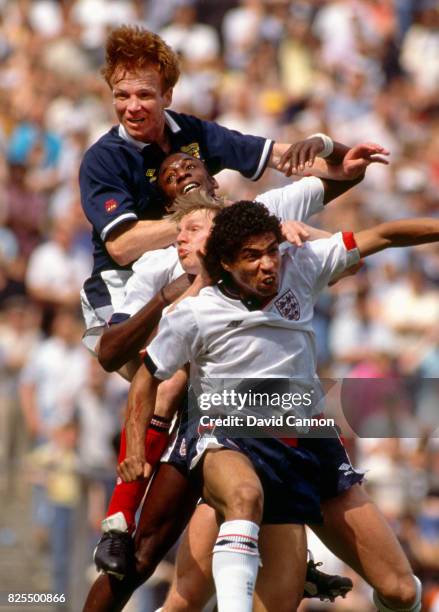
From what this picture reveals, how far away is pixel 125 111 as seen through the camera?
7.55 metres

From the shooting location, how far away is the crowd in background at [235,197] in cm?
1111

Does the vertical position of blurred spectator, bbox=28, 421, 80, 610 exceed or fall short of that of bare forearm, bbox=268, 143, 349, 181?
it exceeds it

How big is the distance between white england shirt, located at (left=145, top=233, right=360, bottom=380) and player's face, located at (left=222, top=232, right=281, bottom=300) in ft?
0.36

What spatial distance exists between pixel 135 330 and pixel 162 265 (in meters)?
0.41

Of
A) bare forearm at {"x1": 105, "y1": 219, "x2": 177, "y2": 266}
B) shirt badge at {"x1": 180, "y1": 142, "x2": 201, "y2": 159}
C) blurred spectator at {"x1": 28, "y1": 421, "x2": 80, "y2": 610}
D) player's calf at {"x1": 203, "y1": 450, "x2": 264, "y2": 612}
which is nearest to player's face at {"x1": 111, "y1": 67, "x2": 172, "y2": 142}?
shirt badge at {"x1": 180, "y1": 142, "x2": 201, "y2": 159}

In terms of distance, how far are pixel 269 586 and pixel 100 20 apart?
10.8m

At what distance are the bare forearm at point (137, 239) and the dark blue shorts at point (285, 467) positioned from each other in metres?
0.84

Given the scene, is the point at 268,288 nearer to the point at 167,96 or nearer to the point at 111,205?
the point at 111,205

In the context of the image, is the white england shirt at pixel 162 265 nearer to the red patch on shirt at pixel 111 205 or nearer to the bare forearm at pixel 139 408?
the red patch on shirt at pixel 111 205

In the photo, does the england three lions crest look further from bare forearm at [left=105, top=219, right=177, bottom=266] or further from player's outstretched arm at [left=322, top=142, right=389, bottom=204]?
player's outstretched arm at [left=322, top=142, right=389, bottom=204]

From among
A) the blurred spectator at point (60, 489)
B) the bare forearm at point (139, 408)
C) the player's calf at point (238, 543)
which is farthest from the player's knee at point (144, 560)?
the blurred spectator at point (60, 489)

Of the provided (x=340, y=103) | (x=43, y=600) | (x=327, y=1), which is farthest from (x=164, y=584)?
(x=327, y=1)

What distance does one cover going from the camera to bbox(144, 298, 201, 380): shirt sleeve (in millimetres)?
6824

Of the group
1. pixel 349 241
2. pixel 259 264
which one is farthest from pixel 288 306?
pixel 349 241
